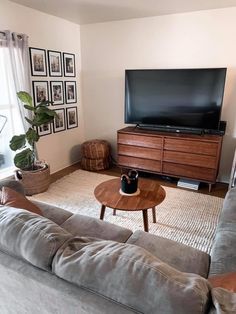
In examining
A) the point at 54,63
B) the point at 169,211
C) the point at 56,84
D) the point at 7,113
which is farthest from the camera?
the point at 56,84

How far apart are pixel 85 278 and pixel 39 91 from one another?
309cm

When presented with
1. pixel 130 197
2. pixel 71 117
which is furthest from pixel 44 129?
pixel 130 197

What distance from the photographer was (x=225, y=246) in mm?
1396

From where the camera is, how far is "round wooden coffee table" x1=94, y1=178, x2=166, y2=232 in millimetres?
1971

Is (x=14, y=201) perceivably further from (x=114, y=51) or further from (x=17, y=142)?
(x=114, y=51)

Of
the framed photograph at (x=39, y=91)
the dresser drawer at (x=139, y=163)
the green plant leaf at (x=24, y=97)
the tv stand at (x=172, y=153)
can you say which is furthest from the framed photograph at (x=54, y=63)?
the dresser drawer at (x=139, y=163)

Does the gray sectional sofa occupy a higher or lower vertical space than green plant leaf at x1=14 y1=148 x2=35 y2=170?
higher

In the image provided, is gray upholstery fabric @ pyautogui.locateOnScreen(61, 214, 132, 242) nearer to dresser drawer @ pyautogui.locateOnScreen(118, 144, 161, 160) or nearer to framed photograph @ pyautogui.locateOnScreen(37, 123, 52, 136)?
dresser drawer @ pyautogui.locateOnScreen(118, 144, 161, 160)

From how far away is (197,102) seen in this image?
315cm

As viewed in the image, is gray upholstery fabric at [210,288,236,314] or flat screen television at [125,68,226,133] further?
flat screen television at [125,68,226,133]

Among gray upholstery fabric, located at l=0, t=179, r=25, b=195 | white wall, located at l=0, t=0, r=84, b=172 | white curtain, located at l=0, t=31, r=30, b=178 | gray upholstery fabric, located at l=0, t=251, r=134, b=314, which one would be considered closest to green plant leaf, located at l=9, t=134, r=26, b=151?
white curtain, located at l=0, t=31, r=30, b=178

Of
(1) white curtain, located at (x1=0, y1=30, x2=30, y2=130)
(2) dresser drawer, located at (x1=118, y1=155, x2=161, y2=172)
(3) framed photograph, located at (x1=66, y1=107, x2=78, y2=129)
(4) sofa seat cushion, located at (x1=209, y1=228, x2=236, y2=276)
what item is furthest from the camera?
(3) framed photograph, located at (x1=66, y1=107, x2=78, y2=129)

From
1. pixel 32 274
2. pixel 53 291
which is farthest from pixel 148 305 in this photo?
pixel 32 274

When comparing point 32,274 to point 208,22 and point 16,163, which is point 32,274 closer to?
point 16,163
